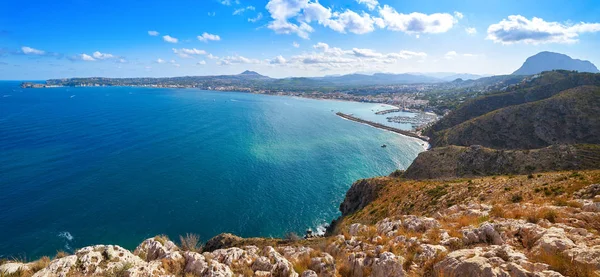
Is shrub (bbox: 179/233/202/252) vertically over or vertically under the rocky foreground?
under

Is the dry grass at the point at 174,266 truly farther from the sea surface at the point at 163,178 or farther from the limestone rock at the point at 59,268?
the sea surface at the point at 163,178

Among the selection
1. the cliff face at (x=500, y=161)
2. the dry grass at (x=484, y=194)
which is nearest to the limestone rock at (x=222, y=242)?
the dry grass at (x=484, y=194)

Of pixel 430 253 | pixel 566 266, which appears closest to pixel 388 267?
pixel 430 253

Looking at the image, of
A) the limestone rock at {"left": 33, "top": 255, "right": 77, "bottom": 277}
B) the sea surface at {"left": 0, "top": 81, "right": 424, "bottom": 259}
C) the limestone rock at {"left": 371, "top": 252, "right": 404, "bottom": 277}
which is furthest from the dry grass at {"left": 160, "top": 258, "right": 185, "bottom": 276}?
the sea surface at {"left": 0, "top": 81, "right": 424, "bottom": 259}

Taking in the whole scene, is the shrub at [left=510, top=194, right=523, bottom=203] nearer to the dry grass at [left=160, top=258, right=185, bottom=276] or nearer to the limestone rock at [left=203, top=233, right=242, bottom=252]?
the dry grass at [left=160, top=258, right=185, bottom=276]

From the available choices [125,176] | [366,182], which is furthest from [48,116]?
[366,182]

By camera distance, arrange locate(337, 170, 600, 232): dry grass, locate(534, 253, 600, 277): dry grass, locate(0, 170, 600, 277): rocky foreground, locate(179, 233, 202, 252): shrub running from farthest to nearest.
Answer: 1. locate(179, 233, 202, 252): shrub
2. locate(337, 170, 600, 232): dry grass
3. locate(0, 170, 600, 277): rocky foreground
4. locate(534, 253, 600, 277): dry grass

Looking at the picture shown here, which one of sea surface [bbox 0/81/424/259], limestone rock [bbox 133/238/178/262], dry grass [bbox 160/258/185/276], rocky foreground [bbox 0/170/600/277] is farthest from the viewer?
sea surface [bbox 0/81/424/259]
